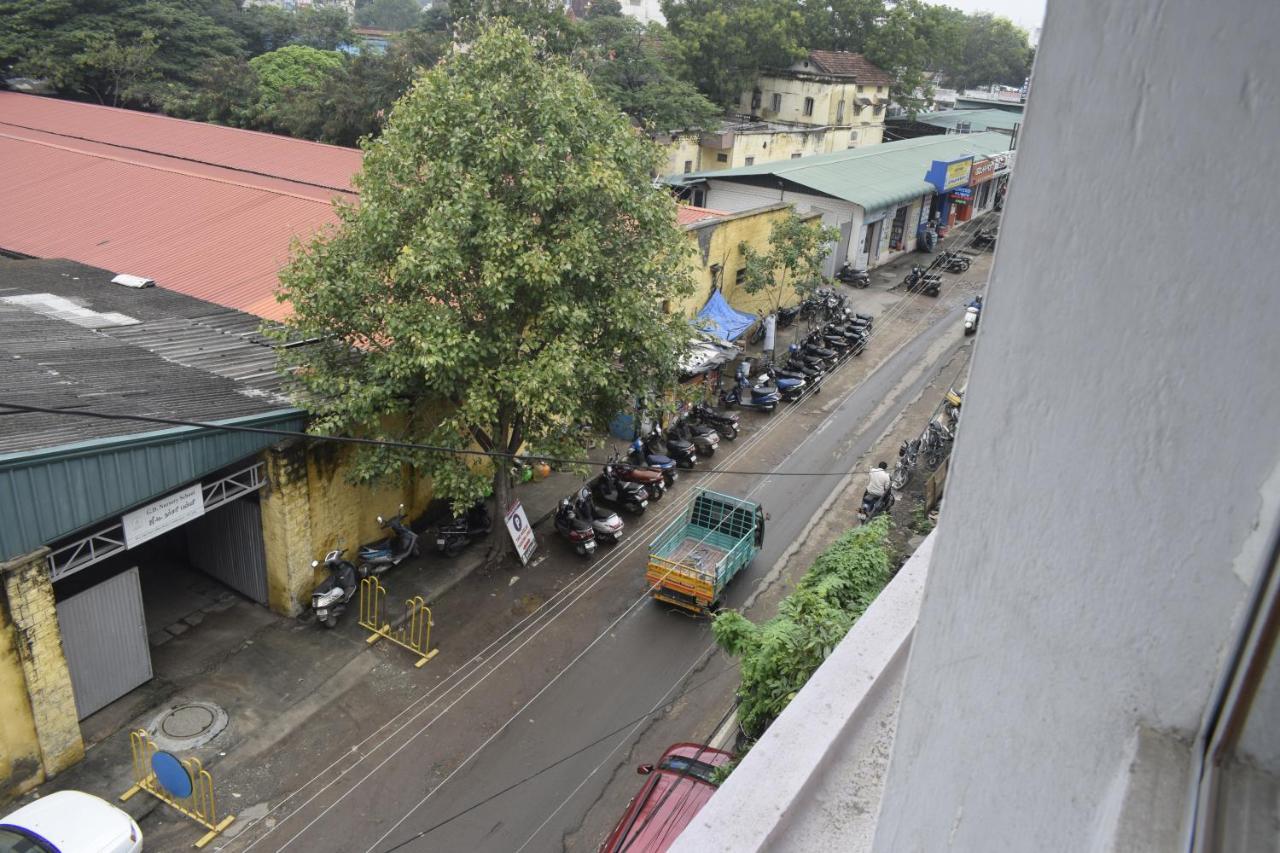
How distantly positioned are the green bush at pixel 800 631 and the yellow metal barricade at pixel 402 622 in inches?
166

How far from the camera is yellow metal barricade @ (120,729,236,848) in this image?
8039 mm

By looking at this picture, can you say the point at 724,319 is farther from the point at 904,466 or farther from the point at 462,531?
the point at 462,531

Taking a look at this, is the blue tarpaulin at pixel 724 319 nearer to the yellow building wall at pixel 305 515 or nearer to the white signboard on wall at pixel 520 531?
the white signboard on wall at pixel 520 531

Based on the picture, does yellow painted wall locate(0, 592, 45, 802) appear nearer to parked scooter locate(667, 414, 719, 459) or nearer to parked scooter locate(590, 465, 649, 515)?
parked scooter locate(590, 465, 649, 515)

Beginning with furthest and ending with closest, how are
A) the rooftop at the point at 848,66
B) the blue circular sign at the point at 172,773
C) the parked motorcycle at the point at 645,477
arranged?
1. the rooftop at the point at 848,66
2. the parked motorcycle at the point at 645,477
3. the blue circular sign at the point at 172,773

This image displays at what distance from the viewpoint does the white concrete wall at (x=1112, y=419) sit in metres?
0.77

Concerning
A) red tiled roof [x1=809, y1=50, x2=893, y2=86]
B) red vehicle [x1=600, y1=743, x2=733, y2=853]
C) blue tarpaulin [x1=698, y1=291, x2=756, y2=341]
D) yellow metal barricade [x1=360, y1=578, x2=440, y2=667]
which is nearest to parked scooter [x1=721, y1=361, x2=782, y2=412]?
blue tarpaulin [x1=698, y1=291, x2=756, y2=341]

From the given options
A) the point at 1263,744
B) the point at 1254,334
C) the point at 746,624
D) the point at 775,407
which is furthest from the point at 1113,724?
the point at 775,407

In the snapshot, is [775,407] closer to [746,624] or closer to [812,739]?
[746,624]

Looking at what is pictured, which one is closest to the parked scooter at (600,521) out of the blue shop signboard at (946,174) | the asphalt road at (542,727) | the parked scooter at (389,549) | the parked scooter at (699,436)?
the asphalt road at (542,727)

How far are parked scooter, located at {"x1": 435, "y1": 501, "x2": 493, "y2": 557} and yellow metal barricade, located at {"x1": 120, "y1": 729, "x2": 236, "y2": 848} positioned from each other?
4279 mm

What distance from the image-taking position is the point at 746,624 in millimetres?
7922

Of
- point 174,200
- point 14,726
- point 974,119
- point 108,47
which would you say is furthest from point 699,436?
point 974,119

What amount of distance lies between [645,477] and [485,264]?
5380 mm
